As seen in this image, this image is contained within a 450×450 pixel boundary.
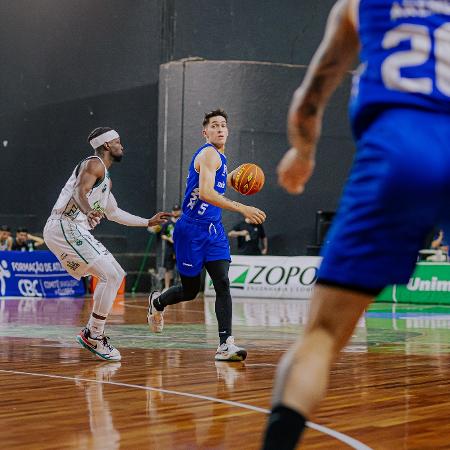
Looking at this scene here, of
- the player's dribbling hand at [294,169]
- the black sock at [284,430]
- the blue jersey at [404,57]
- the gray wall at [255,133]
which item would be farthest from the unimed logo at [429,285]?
the black sock at [284,430]

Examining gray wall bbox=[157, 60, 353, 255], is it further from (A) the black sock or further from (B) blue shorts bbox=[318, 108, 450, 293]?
(A) the black sock

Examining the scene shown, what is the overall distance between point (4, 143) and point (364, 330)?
1524 centimetres

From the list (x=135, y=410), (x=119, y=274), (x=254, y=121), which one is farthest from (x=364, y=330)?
(x=254, y=121)

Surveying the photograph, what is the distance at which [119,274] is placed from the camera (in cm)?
806

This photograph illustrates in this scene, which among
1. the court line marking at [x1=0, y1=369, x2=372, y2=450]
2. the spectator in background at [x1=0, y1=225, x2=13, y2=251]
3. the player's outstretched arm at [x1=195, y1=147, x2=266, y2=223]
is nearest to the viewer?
the court line marking at [x1=0, y1=369, x2=372, y2=450]

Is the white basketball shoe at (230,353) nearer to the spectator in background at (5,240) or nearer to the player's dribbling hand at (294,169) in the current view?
the player's dribbling hand at (294,169)

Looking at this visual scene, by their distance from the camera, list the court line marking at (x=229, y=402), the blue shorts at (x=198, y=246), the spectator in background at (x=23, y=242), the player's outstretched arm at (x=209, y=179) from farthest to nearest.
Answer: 1. the spectator in background at (x=23, y=242)
2. the blue shorts at (x=198, y=246)
3. the player's outstretched arm at (x=209, y=179)
4. the court line marking at (x=229, y=402)

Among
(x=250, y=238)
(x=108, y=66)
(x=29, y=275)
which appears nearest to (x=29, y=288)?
(x=29, y=275)

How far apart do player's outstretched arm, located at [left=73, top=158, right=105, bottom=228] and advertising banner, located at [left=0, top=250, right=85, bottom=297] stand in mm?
10781

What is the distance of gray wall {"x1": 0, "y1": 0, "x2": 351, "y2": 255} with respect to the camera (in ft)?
76.3

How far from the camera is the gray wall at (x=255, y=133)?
73.5 ft

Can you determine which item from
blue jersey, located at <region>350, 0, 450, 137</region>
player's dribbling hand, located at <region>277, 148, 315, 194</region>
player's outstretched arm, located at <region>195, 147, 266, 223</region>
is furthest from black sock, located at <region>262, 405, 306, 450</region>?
player's outstretched arm, located at <region>195, 147, 266, 223</region>

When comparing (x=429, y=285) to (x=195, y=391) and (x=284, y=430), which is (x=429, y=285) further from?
(x=284, y=430)

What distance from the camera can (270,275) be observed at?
19203 millimetres
